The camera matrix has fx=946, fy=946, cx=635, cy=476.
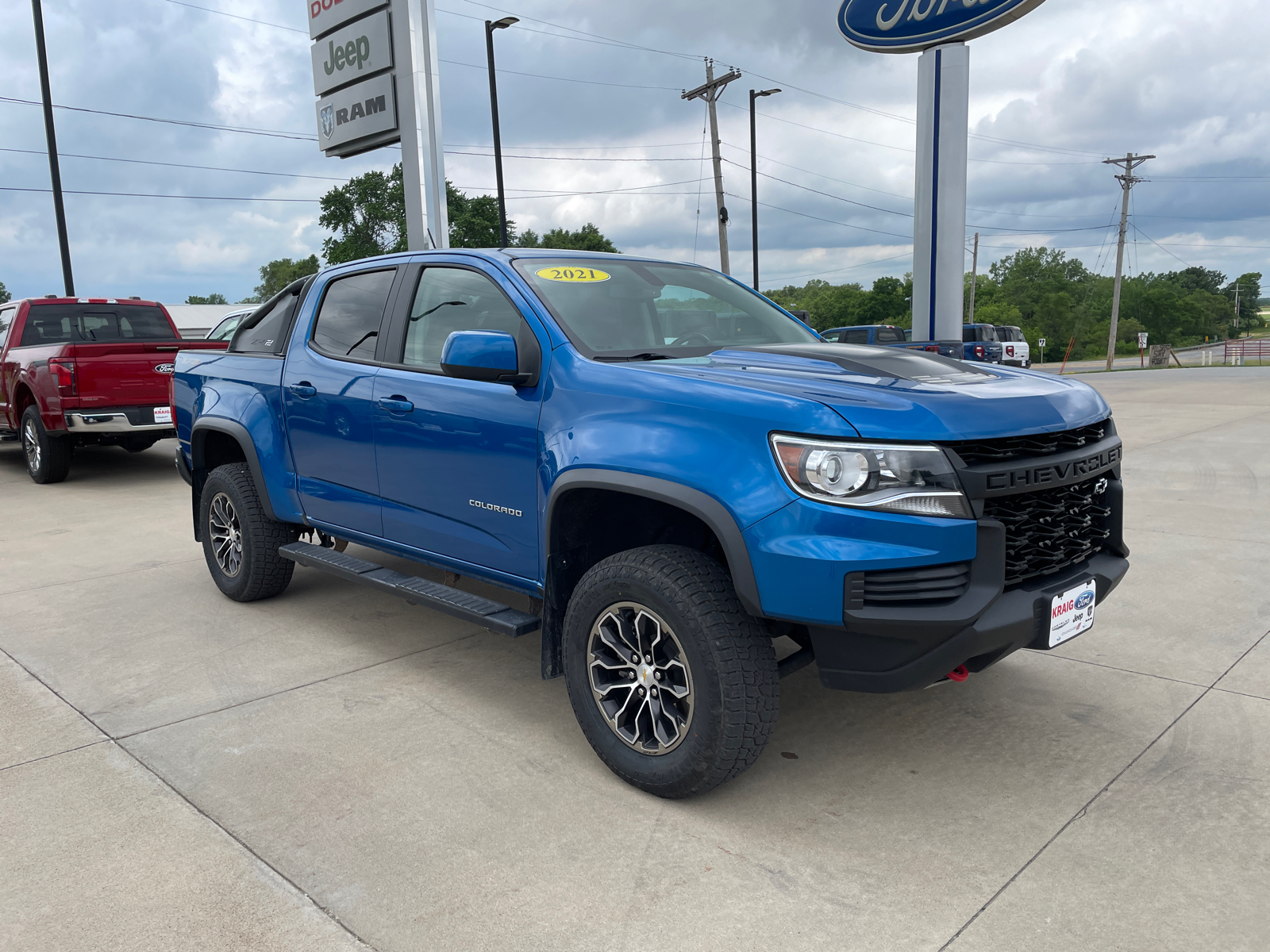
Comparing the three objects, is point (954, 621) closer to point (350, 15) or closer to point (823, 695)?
point (823, 695)

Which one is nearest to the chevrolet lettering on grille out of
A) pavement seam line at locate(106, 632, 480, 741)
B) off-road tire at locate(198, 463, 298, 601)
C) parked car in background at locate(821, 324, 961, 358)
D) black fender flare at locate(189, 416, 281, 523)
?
parked car in background at locate(821, 324, 961, 358)

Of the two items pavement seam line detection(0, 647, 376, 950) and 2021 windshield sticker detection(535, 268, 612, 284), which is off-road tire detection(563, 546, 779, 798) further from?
2021 windshield sticker detection(535, 268, 612, 284)

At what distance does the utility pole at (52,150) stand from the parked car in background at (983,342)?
21.0 meters

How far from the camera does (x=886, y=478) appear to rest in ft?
8.57

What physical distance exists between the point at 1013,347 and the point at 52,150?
26.0m

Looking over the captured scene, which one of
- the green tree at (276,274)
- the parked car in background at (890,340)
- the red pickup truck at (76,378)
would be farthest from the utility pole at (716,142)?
the green tree at (276,274)

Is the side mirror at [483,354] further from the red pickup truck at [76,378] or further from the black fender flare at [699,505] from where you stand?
the red pickup truck at [76,378]

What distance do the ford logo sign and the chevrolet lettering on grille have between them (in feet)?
34.5

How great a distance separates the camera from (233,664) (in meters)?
4.38

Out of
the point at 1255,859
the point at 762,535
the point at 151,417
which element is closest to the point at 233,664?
the point at 762,535

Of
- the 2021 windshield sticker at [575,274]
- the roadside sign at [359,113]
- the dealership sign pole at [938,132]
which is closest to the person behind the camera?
the 2021 windshield sticker at [575,274]

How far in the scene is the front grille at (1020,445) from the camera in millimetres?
2680

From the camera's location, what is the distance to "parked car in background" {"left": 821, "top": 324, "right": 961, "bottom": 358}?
570cm

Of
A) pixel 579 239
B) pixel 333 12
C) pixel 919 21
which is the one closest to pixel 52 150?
pixel 333 12
